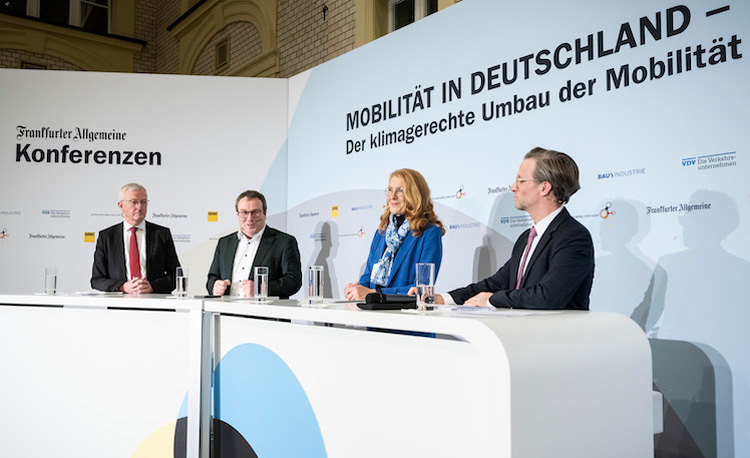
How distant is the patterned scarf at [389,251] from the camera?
3244 mm

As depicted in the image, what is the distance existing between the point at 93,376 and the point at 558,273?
1947 millimetres

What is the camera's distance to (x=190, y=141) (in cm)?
605

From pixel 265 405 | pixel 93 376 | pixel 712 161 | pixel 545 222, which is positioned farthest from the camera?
pixel 712 161

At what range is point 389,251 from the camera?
3270mm

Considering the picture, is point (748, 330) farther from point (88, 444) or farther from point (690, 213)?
point (88, 444)

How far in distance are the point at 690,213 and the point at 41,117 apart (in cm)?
556

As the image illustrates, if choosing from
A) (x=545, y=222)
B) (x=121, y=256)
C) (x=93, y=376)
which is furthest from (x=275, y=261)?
(x=545, y=222)

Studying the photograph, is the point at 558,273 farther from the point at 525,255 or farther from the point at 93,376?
the point at 93,376

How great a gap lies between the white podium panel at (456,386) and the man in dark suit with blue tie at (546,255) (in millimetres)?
494

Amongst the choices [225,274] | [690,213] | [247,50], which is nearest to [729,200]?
[690,213]

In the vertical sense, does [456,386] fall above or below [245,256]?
below

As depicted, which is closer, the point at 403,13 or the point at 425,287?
the point at 425,287

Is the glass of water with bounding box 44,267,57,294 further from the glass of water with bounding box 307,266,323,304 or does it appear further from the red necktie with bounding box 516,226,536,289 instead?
the red necktie with bounding box 516,226,536,289

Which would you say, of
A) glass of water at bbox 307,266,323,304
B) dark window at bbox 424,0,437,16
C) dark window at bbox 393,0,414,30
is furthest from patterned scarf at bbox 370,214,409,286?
dark window at bbox 393,0,414,30
